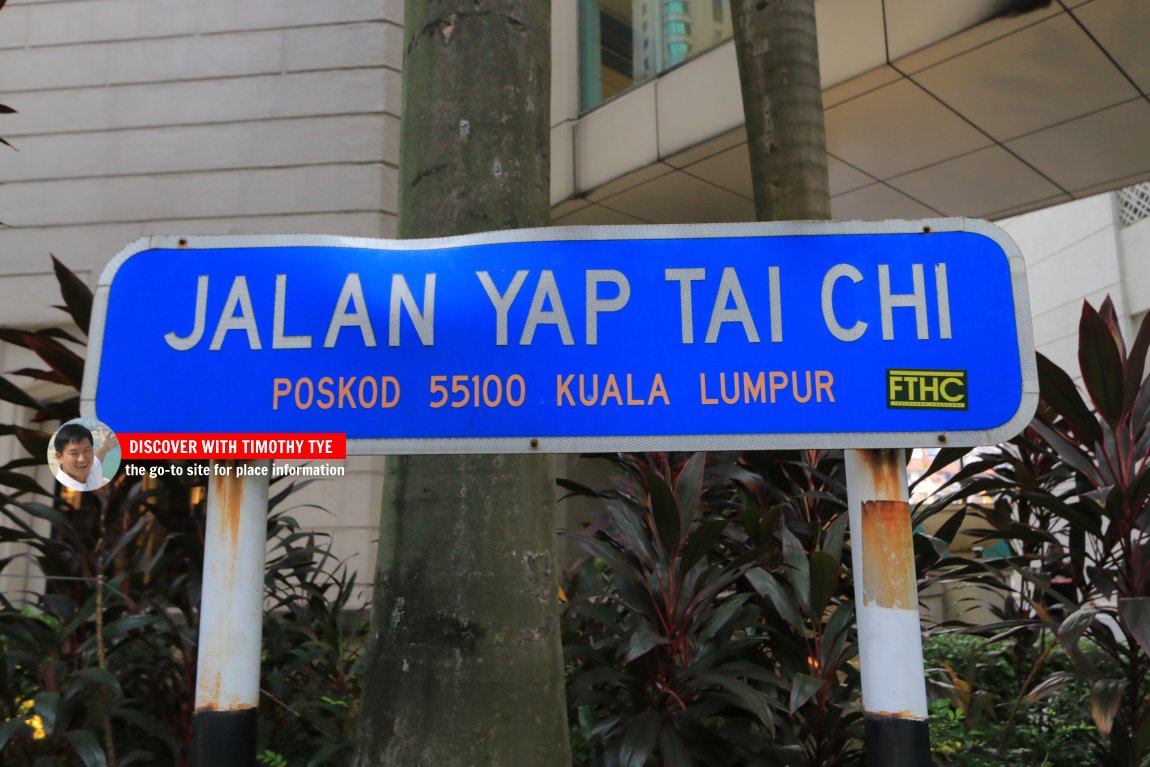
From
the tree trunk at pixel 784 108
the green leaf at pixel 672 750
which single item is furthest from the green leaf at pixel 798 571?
the tree trunk at pixel 784 108

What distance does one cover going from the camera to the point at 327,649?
3.01m

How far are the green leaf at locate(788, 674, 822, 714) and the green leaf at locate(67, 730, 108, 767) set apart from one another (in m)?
1.78

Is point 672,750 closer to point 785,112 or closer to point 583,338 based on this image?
point 583,338

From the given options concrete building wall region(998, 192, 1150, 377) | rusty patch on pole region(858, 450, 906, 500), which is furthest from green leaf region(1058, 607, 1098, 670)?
concrete building wall region(998, 192, 1150, 377)

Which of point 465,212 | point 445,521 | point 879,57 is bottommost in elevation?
point 445,521

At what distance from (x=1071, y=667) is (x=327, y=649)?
2.73 metres

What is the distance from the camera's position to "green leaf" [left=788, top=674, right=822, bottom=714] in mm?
1860

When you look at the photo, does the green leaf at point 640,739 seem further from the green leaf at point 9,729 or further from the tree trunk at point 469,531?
the green leaf at point 9,729

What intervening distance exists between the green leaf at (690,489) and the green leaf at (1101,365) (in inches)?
45.5

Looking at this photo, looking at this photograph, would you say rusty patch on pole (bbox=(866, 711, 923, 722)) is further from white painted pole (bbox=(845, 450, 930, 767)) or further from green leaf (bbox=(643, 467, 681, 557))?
green leaf (bbox=(643, 467, 681, 557))

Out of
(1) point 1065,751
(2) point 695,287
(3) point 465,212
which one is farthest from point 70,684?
(1) point 1065,751

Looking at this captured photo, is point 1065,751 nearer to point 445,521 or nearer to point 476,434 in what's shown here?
point 445,521

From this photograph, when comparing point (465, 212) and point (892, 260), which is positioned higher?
point (465, 212)

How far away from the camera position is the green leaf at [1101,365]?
2398 millimetres
